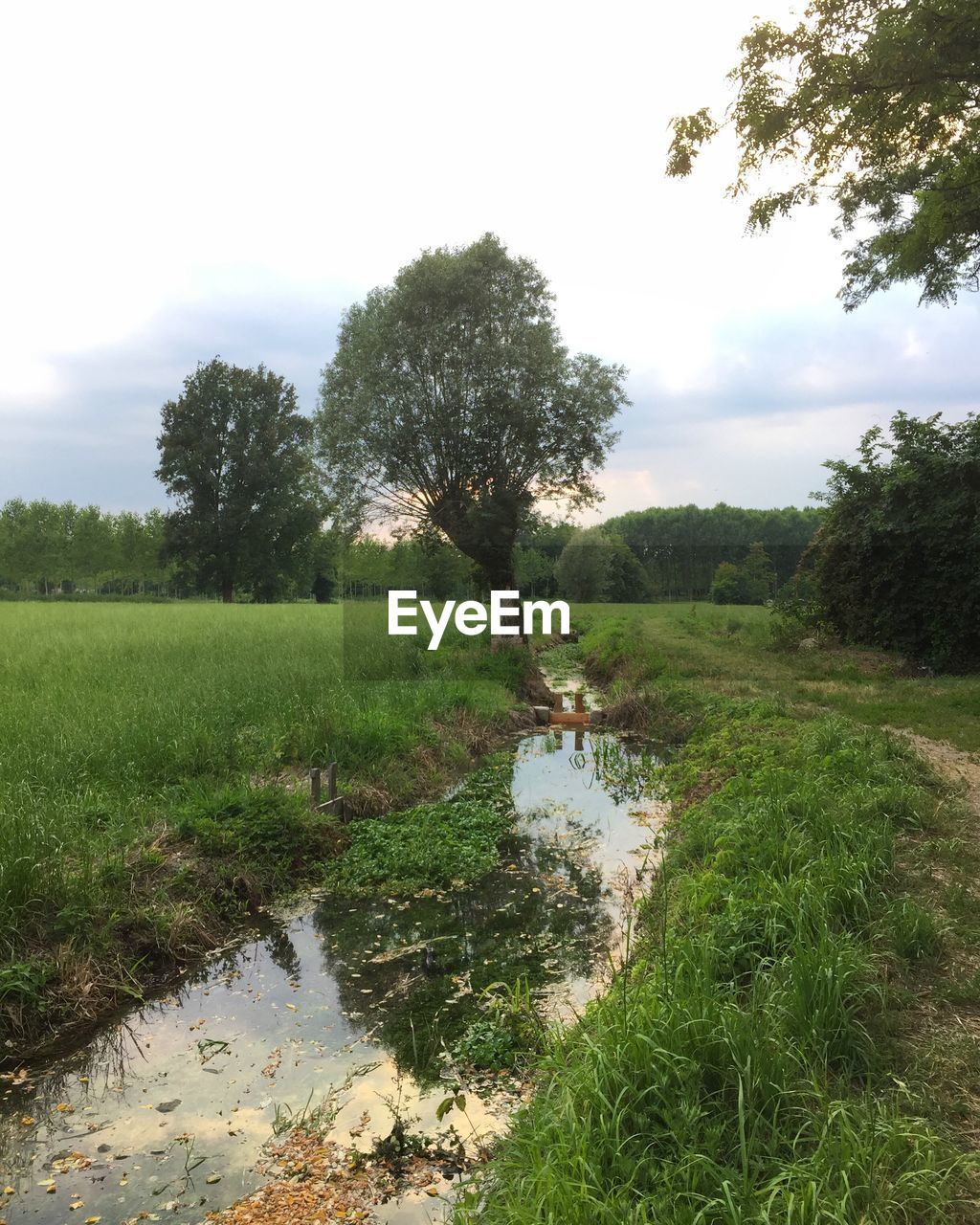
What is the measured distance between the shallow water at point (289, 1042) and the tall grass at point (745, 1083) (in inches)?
35.5

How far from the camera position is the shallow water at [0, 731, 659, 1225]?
403 centimetres

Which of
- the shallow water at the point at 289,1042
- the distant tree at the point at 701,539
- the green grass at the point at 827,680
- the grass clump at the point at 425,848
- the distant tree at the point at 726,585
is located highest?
the distant tree at the point at 701,539

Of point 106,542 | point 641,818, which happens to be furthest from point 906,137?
point 106,542

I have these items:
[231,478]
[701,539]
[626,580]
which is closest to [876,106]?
[626,580]

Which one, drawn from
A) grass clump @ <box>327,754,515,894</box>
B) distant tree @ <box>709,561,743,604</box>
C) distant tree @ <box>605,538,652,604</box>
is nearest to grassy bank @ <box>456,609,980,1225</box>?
grass clump @ <box>327,754,515,894</box>

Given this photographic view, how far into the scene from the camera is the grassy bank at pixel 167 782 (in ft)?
18.6

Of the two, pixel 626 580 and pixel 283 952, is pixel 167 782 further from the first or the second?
pixel 626 580

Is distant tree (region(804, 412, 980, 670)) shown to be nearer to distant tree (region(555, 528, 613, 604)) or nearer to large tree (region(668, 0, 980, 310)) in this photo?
large tree (region(668, 0, 980, 310))

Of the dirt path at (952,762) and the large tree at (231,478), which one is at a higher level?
the large tree at (231,478)

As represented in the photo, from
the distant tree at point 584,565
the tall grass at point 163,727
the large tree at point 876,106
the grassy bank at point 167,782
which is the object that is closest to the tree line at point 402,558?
the distant tree at point 584,565

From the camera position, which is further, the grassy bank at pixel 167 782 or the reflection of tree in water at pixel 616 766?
the reflection of tree in water at pixel 616 766

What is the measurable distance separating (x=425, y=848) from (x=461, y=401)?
14.2m

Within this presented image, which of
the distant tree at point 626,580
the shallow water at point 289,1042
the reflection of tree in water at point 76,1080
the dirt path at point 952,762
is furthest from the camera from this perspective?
the distant tree at point 626,580

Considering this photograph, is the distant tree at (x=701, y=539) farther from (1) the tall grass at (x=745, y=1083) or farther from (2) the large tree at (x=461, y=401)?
(1) the tall grass at (x=745, y=1083)
